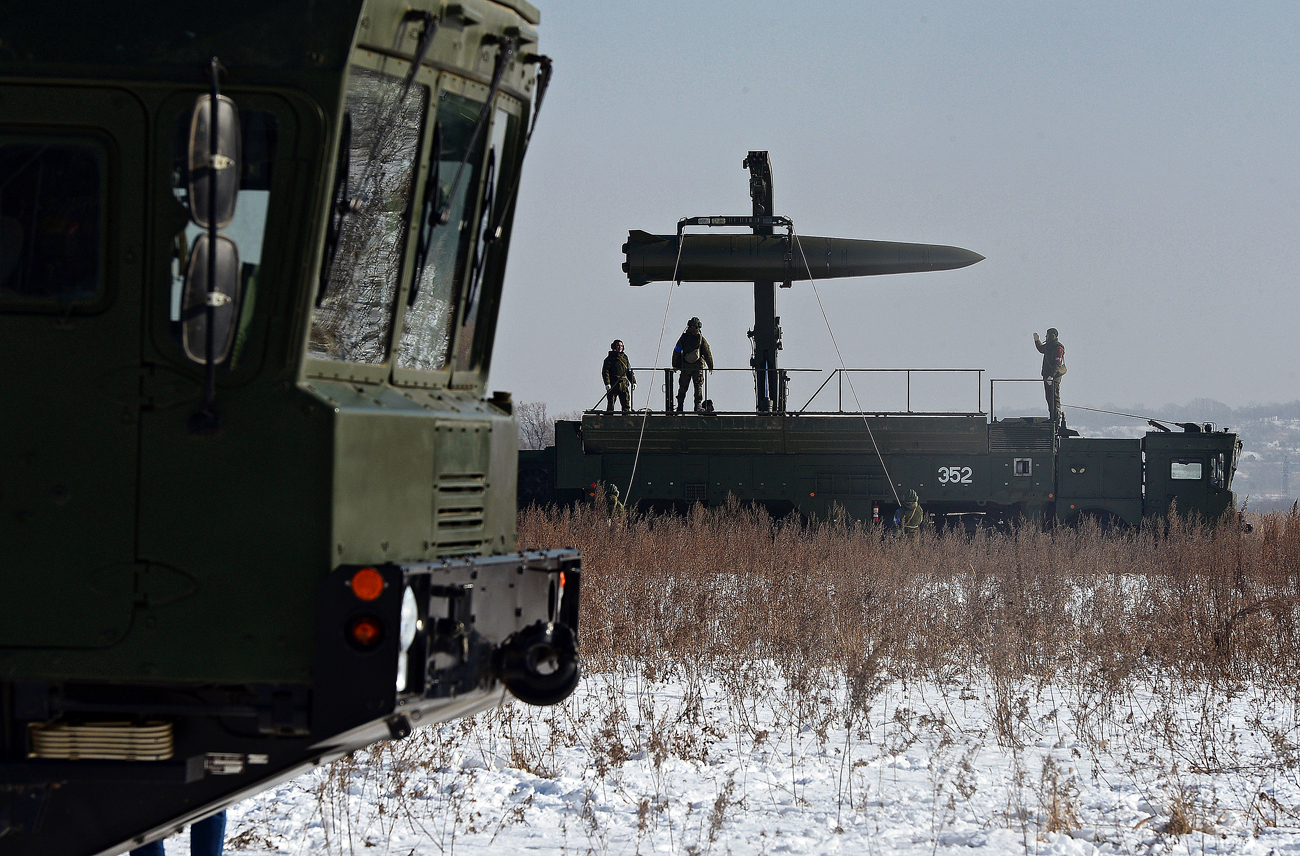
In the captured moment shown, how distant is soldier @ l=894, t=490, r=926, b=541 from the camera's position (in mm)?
19953

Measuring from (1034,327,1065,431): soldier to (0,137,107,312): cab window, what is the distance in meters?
19.1

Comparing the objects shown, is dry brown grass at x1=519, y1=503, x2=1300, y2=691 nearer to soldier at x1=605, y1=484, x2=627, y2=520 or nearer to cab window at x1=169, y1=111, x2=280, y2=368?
soldier at x1=605, y1=484, x2=627, y2=520

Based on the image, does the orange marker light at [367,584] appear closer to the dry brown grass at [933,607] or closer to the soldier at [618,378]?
the dry brown grass at [933,607]

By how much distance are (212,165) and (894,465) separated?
1807cm

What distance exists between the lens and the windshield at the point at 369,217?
4.27 meters

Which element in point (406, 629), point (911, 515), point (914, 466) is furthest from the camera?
point (914, 466)

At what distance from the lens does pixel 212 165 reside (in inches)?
142

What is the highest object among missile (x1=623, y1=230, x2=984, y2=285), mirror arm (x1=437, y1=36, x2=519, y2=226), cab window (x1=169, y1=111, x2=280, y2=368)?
missile (x1=623, y1=230, x2=984, y2=285)

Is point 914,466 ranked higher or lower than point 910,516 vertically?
higher

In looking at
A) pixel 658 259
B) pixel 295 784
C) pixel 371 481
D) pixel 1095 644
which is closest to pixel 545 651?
pixel 371 481

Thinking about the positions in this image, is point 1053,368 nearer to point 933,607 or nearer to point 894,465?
point 894,465

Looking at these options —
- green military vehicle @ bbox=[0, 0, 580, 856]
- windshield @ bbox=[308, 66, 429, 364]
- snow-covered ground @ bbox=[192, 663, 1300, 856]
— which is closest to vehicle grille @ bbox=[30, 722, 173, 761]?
green military vehicle @ bbox=[0, 0, 580, 856]

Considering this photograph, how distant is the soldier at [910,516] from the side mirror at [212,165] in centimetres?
1660

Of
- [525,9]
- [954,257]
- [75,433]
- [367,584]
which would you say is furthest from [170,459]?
[954,257]
